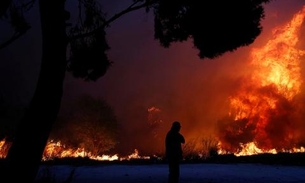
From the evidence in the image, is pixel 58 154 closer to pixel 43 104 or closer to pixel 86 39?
pixel 86 39

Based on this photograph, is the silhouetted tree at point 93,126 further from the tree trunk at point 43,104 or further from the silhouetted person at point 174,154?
the tree trunk at point 43,104

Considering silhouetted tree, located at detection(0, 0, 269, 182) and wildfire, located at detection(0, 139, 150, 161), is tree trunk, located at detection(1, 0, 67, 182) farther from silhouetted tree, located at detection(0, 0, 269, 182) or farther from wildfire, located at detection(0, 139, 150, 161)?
wildfire, located at detection(0, 139, 150, 161)

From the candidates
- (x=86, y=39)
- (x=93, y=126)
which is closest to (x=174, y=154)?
(x=86, y=39)

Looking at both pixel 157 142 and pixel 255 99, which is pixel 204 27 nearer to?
pixel 255 99

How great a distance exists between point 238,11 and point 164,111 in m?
45.6

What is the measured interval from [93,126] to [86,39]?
33010 millimetres

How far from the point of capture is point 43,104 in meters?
6.24

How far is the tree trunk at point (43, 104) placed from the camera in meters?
5.84

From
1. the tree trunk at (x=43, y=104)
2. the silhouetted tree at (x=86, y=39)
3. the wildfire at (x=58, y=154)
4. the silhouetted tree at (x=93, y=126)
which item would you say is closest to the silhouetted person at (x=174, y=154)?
the silhouetted tree at (x=86, y=39)

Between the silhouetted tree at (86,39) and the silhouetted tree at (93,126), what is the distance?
105 feet

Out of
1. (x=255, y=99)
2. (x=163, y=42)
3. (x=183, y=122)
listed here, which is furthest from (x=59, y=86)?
(x=183, y=122)

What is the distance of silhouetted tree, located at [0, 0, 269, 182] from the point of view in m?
6.04

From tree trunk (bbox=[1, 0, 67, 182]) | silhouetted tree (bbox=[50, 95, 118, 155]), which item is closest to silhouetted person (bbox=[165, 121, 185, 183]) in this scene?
tree trunk (bbox=[1, 0, 67, 182])

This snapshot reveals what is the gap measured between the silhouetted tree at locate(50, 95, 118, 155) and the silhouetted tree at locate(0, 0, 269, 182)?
3196cm
